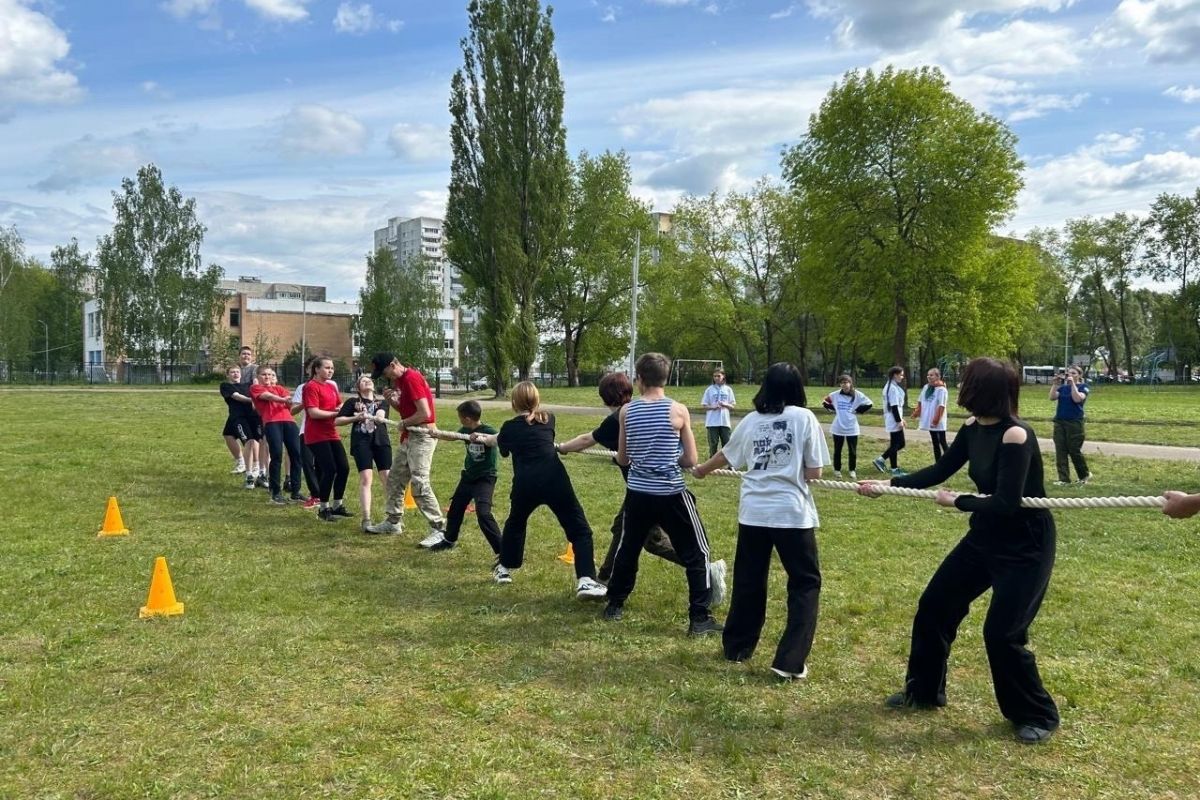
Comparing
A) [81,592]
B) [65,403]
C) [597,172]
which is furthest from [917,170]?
Answer: [65,403]

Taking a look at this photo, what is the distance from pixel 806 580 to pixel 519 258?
36333 mm

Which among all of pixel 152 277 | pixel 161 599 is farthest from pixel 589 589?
pixel 152 277

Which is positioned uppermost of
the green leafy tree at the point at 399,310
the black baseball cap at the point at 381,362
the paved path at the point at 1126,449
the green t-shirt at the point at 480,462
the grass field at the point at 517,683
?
the green leafy tree at the point at 399,310

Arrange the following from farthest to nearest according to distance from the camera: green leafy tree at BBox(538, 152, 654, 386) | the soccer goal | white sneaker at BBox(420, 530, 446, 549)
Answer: the soccer goal, green leafy tree at BBox(538, 152, 654, 386), white sneaker at BBox(420, 530, 446, 549)

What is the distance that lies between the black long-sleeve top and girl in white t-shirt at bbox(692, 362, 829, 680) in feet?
2.53

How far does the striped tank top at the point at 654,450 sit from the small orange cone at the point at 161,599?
349 cm

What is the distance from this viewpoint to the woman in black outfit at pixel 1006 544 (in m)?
4.05

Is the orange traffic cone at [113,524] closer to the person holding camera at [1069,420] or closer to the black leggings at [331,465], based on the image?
the black leggings at [331,465]

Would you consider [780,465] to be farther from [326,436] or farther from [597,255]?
[597,255]

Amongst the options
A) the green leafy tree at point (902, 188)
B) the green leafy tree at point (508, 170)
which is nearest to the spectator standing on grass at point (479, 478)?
the green leafy tree at point (902, 188)

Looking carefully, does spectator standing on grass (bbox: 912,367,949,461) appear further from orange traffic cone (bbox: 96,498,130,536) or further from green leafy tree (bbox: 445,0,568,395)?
green leafy tree (bbox: 445,0,568,395)

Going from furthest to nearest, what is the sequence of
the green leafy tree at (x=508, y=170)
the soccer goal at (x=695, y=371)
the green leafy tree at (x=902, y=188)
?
the soccer goal at (x=695, y=371)
the green leafy tree at (x=508, y=170)
the green leafy tree at (x=902, y=188)

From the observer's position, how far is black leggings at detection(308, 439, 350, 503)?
9680 millimetres

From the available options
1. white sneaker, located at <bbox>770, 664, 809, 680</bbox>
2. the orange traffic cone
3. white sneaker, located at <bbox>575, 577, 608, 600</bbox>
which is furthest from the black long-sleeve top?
the orange traffic cone
